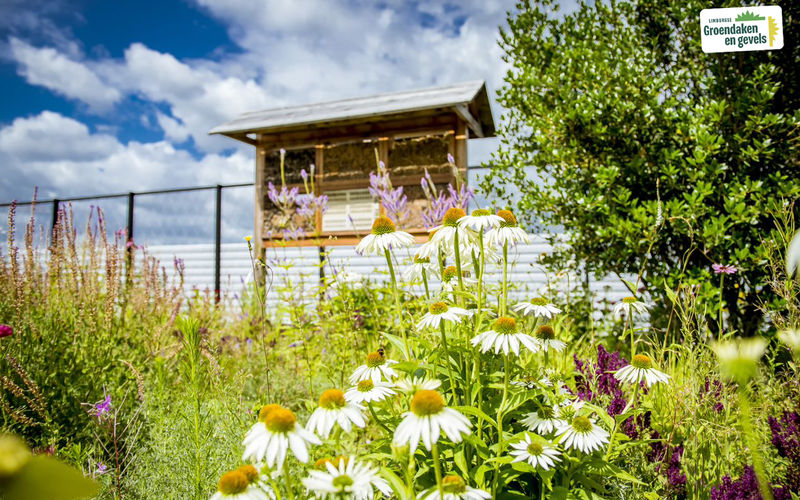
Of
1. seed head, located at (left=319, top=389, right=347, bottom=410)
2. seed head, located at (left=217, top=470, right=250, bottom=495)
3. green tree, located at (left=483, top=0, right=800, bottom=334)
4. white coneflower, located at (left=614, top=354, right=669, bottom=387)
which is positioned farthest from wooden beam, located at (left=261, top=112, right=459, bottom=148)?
seed head, located at (left=217, top=470, right=250, bottom=495)

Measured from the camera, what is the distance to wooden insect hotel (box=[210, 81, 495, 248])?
689cm

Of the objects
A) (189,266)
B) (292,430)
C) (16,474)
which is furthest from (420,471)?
(189,266)

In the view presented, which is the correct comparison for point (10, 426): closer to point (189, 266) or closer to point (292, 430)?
point (292, 430)

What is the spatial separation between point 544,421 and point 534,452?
194 millimetres

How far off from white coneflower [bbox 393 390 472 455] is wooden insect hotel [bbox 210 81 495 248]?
5.82 meters

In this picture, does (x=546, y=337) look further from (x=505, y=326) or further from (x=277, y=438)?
(x=277, y=438)

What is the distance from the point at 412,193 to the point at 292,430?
617 cm

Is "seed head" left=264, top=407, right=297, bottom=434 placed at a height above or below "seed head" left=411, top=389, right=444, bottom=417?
below

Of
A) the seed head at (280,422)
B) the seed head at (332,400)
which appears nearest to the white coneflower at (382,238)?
the seed head at (332,400)

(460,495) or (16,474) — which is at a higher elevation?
(16,474)

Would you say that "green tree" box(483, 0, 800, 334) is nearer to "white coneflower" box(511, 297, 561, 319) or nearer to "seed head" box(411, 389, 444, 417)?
"white coneflower" box(511, 297, 561, 319)

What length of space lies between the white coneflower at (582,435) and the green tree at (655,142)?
84.7 inches

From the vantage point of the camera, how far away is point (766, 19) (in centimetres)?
365

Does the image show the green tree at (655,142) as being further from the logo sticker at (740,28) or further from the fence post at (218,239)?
the fence post at (218,239)
